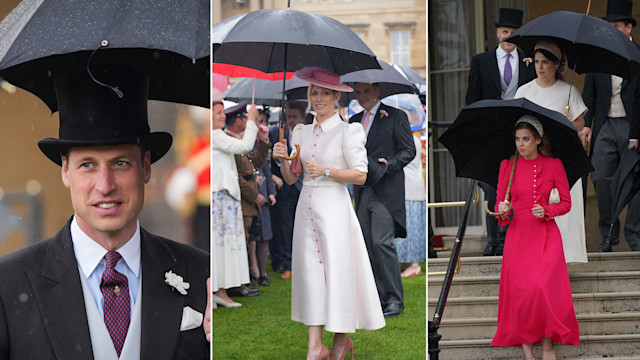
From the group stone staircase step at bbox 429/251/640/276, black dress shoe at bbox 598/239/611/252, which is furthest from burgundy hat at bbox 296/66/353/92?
black dress shoe at bbox 598/239/611/252

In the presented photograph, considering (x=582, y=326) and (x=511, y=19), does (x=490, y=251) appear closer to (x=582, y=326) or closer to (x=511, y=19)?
(x=582, y=326)

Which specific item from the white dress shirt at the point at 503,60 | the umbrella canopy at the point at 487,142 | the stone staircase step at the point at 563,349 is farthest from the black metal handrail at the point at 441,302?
the white dress shirt at the point at 503,60

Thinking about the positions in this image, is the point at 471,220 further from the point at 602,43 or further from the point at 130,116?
the point at 130,116

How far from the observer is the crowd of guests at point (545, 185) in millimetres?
5785

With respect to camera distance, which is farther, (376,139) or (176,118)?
(376,139)

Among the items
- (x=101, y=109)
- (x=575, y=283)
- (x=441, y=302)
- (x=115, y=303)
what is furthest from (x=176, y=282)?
(x=575, y=283)

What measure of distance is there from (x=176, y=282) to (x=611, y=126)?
473 centimetres

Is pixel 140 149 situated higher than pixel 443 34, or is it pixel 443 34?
pixel 443 34

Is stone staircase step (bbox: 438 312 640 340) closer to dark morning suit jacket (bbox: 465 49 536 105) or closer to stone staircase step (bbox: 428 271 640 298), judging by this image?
stone staircase step (bbox: 428 271 640 298)

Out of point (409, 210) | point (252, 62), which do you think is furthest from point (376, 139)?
point (252, 62)

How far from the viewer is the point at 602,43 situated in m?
6.25

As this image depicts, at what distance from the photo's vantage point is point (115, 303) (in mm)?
3564

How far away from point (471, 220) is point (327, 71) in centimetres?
476

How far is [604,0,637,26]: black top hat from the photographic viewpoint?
7.33m
